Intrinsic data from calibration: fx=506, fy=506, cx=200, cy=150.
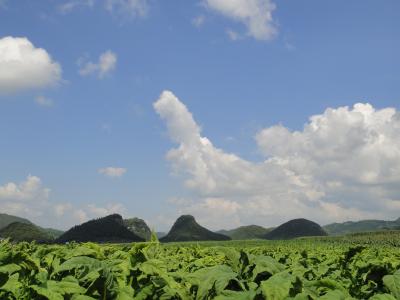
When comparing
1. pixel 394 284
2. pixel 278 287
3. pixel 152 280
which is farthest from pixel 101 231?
pixel 278 287

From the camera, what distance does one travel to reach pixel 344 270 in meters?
4.75

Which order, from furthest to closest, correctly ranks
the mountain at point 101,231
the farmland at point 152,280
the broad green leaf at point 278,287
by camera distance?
the mountain at point 101,231 → the farmland at point 152,280 → the broad green leaf at point 278,287

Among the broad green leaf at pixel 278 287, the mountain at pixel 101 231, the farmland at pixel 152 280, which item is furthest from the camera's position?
the mountain at pixel 101 231

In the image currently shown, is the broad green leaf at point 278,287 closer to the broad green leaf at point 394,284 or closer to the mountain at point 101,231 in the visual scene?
the broad green leaf at point 394,284

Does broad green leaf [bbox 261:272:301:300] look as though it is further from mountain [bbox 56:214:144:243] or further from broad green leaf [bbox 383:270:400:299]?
mountain [bbox 56:214:144:243]

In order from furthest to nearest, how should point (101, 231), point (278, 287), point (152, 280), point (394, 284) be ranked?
point (101, 231)
point (152, 280)
point (394, 284)
point (278, 287)

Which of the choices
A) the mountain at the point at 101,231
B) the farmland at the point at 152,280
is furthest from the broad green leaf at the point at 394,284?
the mountain at the point at 101,231

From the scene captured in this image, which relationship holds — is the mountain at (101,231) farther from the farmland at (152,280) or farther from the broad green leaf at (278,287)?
the broad green leaf at (278,287)

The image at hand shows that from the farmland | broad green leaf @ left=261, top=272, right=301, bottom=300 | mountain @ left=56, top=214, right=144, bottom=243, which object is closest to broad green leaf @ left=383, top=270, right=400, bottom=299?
the farmland

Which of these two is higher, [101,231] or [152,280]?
[101,231]

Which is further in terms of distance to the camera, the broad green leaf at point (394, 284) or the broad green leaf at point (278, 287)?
the broad green leaf at point (394, 284)

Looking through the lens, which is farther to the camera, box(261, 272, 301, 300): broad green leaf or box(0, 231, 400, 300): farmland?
box(0, 231, 400, 300): farmland

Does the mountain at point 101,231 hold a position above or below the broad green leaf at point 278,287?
above

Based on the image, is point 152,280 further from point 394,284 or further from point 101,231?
point 101,231
